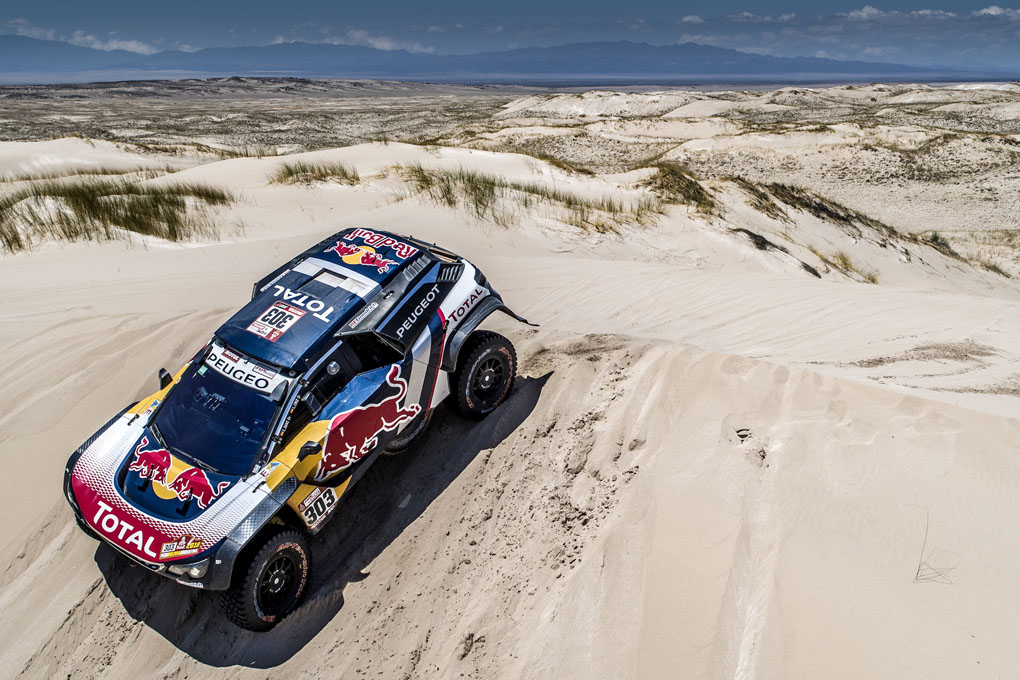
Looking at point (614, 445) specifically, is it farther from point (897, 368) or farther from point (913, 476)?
point (897, 368)

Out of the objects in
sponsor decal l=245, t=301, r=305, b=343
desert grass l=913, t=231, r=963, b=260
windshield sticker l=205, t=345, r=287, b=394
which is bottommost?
desert grass l=913, t=231, r=963, b=260

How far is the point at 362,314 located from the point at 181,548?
1.86 meters

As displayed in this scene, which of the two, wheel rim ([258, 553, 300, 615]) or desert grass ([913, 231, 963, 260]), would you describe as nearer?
wheel rim ([258, 553, 300, 615])

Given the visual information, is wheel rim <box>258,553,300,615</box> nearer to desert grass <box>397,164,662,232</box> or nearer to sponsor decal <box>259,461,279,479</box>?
sponsor decal <box>259,461,279,479</box>

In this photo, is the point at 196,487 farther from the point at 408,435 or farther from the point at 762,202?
the point at 762,202

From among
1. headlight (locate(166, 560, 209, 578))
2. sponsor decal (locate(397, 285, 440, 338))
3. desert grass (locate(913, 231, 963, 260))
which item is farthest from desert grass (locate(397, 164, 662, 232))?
headlight (locate(166, 560, 209, 578))

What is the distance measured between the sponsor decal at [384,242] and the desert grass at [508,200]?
570 centimetres

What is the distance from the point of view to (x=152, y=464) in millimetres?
3691

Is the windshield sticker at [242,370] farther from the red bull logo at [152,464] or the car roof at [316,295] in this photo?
the red bull logo at [152,464]

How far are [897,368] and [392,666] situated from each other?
509cm

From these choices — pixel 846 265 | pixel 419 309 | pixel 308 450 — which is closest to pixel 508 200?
pixel 419 309

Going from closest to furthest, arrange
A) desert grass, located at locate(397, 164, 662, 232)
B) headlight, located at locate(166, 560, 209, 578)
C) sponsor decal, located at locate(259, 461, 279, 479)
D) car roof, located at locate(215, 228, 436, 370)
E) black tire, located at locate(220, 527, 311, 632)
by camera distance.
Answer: headlight, located at locate(166, 560, 209, 578) < black tire, located at locate(220, 527, 311, 632) < sponsor decal, located at locate(259, 461, 279, 479) < car roof, located at locate(215, 228, 436, 370) < desert grass, located at locate(397, 164, 662, 232)

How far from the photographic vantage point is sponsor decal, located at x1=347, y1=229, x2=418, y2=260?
476 cm

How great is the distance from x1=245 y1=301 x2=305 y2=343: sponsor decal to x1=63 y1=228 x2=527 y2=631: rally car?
0.01 metres
